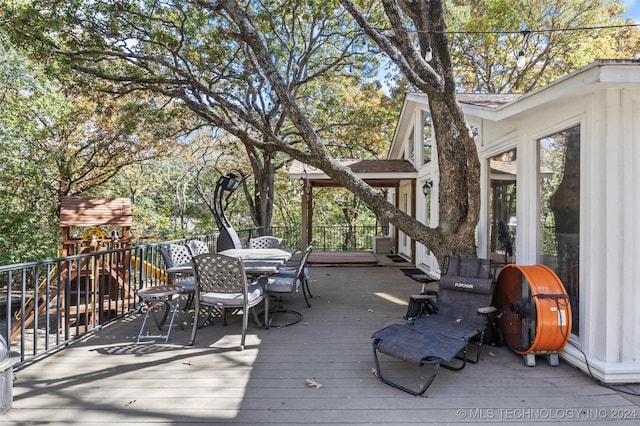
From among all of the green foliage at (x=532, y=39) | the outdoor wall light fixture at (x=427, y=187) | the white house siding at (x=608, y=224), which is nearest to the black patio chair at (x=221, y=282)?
the white house siding at (x=608, y=224)

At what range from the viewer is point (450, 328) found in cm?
324

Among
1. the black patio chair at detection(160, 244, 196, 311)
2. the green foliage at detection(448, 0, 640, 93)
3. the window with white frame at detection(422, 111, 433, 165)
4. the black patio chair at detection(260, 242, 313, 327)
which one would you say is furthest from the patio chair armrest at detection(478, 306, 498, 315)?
the green foliage at detection(448, 0, 640, 93)

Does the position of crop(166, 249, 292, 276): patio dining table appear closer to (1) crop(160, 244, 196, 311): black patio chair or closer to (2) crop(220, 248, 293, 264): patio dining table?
(2) crop(220, 248, 293, 264): patio dining table

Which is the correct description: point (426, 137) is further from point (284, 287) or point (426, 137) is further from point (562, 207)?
point (284, 287)

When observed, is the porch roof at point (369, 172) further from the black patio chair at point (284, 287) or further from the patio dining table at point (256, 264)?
the black patio chair at point (284, 287)

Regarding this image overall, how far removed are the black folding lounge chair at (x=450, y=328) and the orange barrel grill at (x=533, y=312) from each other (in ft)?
0.65

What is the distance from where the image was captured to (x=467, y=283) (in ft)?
11.9

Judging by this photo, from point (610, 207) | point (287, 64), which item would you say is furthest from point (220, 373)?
point (287, 64)

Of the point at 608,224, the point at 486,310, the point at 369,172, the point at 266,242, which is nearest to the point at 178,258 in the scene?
the point at 266,242

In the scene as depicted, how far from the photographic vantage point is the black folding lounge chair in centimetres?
272

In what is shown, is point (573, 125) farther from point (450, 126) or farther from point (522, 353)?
point (522, 353)

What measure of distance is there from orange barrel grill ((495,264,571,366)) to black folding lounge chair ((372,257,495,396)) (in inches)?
7.8

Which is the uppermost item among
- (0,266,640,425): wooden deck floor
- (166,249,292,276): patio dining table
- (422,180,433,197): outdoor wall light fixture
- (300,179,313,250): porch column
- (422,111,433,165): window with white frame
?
(422,111,433,165): window with white frame

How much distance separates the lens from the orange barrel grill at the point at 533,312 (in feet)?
9.68
